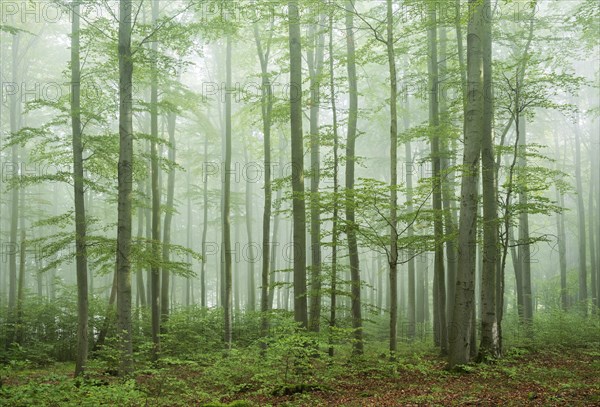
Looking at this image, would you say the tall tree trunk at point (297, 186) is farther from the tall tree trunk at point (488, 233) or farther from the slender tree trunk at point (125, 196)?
the tall tree trunk at point (488, 233)

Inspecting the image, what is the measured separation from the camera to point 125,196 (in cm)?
1045

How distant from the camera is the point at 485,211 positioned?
1138cm

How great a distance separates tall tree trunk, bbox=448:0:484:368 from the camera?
10.1m

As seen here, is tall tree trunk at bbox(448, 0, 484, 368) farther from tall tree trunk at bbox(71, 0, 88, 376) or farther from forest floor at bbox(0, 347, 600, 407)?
tall tree trunk at bbox(71, 0, 88, 376)

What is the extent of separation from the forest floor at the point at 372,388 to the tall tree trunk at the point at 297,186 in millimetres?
1790

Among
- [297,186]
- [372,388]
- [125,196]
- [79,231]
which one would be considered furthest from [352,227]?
[79,231]

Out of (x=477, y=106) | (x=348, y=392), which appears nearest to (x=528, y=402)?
(x=348, y=392)

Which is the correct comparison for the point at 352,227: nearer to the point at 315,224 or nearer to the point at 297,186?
the point at 297,186

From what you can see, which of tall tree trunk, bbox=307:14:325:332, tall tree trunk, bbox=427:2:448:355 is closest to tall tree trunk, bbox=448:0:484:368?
tall tree trunk, bbox=427:2:448:355

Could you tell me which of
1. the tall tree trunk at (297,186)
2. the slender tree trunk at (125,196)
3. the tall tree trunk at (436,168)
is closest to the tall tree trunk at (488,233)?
the tall tree trunk at (436,168)

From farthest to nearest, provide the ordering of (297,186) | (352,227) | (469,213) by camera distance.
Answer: (297,186) → (469,213) → (352,227)

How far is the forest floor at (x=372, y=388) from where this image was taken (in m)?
7.16

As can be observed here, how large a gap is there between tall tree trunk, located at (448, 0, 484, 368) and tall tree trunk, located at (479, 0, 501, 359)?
2.58ft

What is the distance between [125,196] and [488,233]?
8.94 meters
